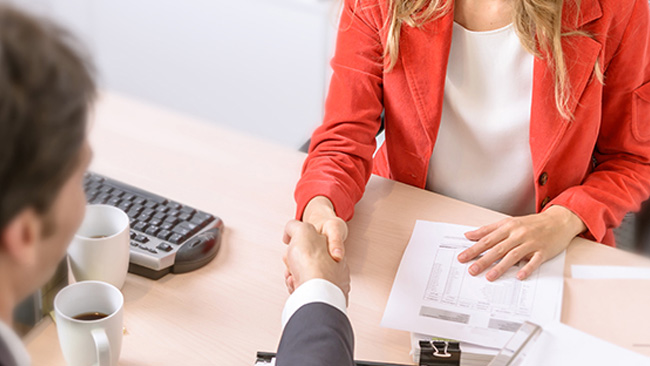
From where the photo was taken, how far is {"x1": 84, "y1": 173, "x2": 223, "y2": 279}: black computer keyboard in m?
1.07

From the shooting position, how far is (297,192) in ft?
3.96

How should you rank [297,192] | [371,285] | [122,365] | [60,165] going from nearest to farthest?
[60,165]
[122,365]
[371,285]
[297,192]

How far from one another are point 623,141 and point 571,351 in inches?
21.5

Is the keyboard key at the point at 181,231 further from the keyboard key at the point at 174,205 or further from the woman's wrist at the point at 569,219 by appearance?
the woman's wrist at the point at 569,219

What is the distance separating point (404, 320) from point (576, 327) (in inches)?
9.5

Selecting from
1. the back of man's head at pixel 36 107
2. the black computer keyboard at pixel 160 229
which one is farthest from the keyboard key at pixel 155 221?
the back of man's head at pixel 36 107

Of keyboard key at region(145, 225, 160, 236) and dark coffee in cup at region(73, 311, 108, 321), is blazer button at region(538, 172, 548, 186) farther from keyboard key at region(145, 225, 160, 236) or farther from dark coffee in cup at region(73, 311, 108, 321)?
dark coffee in cup at region(73, 311, 108, 321)

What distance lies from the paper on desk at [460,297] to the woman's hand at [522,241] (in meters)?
0.01

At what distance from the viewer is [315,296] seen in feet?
3.04

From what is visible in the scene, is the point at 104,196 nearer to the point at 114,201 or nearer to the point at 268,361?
the point at 114,201

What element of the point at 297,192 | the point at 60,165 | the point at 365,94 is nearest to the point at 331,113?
the point at 365,94

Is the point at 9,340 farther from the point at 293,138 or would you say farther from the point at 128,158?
the point at 293,138

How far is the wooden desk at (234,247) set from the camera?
963mm

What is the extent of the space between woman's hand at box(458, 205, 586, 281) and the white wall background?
63.3 inches
